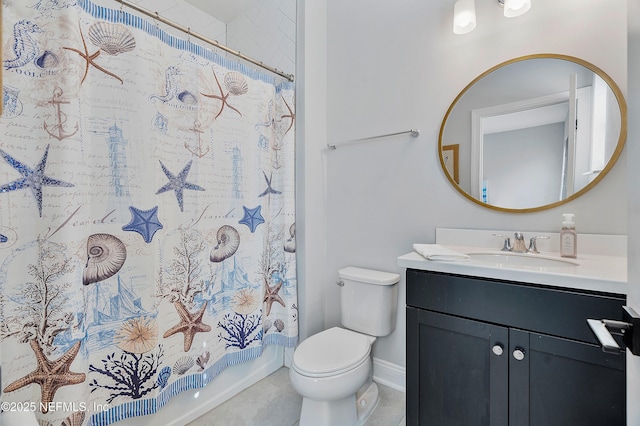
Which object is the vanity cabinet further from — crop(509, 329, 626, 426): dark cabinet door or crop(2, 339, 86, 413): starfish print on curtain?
crop(2, 339, 86, 413): starfish print on curtain

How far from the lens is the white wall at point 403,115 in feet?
4.15

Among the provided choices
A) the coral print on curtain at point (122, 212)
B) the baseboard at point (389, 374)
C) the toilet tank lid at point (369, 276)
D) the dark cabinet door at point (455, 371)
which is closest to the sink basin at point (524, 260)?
the dark cabinet door at point (455, 371)

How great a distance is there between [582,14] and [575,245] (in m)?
1.00

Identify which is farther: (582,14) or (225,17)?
(225,17)

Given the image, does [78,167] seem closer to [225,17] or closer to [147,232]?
[147,232]

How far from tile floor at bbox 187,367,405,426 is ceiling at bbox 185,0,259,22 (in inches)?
107

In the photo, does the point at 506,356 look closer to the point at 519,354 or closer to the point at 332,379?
the point at 519,354

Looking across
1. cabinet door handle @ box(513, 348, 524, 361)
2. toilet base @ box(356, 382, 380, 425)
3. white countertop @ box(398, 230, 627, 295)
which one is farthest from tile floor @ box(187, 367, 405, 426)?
white countertop @ box(398, 230, 627, 295)

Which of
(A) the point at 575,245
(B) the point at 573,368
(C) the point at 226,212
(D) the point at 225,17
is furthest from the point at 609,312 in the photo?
(D) the point at 225,17

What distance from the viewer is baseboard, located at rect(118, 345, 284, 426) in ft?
4.71

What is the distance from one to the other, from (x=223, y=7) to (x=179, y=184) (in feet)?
5.55

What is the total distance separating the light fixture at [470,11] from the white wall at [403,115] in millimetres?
65

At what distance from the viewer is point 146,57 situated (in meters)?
1.29

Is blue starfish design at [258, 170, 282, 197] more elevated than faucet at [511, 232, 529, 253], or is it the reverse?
blue starfish design at [258, 170, 282, 197]
